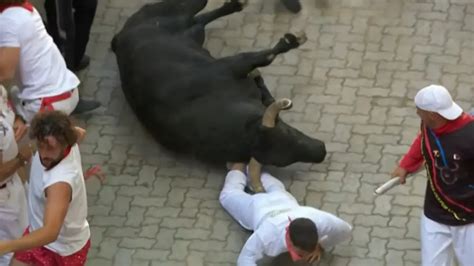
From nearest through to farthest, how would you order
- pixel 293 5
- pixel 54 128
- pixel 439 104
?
→ pixel 54 128, pixel 439 104, pixel 293 5

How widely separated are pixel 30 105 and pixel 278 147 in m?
1.58

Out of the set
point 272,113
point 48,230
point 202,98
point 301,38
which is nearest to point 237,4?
point 301,38

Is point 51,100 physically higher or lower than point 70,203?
higher

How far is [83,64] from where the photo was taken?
318 inches

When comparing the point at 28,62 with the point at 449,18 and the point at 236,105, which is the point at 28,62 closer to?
the point at 236,105

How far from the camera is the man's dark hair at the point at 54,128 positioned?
5.23 m

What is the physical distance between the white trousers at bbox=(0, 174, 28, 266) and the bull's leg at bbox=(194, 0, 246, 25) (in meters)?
2.53

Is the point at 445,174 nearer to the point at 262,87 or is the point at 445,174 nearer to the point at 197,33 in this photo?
the point at 262,87

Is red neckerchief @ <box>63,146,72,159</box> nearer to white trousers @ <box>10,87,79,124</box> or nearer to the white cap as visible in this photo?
white trousers @ <box>10,87,79,124</box>

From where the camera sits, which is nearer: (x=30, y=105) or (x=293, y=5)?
(x=30, y=105)

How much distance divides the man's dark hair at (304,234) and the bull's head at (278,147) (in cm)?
81

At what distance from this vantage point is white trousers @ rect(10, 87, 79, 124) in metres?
6.24

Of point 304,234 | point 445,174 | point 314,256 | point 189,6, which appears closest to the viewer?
point 445,174

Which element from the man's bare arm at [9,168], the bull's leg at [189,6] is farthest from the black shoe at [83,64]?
→ the man's bare arm at [9,168]
